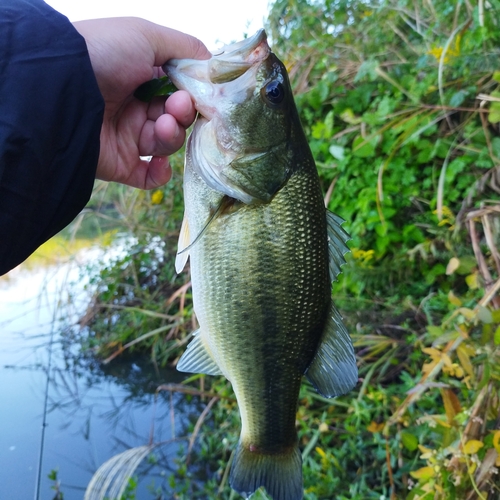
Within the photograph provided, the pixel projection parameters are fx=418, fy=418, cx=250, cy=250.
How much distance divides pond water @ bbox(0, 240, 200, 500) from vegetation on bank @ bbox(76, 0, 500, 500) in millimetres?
330

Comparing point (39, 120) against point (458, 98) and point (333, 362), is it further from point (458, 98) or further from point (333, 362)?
point (458, 98)

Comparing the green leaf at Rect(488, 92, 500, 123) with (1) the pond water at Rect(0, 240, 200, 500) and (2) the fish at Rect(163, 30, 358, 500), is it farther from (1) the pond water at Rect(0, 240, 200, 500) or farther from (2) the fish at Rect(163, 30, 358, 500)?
(1) the pond water at Rect(0, 240, 200, 500)

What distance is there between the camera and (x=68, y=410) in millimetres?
3248

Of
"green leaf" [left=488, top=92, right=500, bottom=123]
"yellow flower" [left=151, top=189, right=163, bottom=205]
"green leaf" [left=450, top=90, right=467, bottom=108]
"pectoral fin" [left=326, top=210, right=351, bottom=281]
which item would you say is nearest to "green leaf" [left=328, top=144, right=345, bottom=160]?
"green leaf" [left=450, top=90, right=467, bottom=108]

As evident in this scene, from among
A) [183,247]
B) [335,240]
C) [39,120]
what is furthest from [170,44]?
[335,240]

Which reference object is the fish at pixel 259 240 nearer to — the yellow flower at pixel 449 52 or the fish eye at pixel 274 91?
the fish eye at pixel 274 91

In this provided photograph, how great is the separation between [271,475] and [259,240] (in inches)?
27.9

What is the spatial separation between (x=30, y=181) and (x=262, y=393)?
33.8 inches

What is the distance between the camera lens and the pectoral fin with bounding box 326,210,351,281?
121 centimetres

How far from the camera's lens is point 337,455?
6.91ft

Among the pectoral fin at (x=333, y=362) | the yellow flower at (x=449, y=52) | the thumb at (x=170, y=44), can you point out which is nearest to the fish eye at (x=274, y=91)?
the thumb at (x=170, y=44)

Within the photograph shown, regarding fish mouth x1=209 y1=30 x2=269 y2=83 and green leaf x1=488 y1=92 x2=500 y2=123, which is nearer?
fish mouth x1=209 y1=30 x2=269 y2=83

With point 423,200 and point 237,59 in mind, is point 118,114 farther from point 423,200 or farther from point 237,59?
point 423,200

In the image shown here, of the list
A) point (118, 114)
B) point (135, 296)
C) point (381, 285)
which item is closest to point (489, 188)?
point (381, 285)
